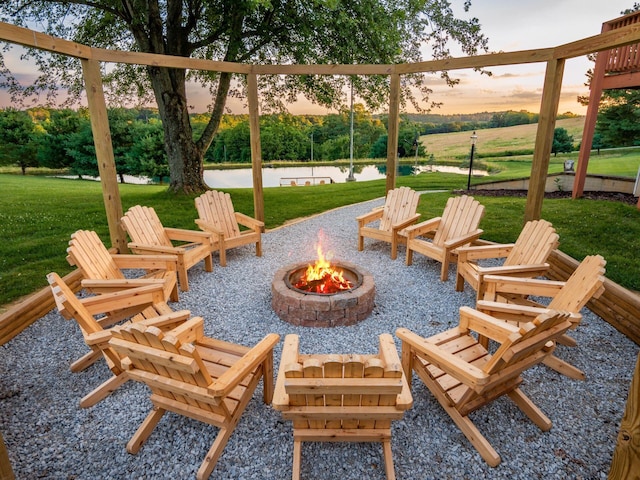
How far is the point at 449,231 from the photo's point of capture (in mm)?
4988

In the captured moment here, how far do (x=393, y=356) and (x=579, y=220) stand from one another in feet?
22.6

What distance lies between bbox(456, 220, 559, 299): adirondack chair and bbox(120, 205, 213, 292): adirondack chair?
128 inches

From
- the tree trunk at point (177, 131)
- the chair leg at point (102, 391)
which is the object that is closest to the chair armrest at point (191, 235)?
the chair leg at point (102, 391)

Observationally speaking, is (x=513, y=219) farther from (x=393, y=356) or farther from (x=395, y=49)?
(x=393, y=356)

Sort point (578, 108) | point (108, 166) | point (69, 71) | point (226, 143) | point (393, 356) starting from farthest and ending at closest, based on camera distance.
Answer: point (226, 143) → point (578, 108) → point (69, 71) → point (108, 166) → point (393, 356)

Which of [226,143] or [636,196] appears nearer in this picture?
[636,196]

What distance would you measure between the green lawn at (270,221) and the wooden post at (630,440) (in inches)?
158

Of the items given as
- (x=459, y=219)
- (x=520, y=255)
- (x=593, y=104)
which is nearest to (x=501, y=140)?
(x=593, y=104)

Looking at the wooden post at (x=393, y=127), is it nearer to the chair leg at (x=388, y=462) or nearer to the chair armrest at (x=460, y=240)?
the chair armrest at (x=460, y=240)

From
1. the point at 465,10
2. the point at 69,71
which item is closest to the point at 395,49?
the point at 465,10

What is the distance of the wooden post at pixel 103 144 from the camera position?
438cm

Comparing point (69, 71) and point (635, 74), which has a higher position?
point (69, 71)

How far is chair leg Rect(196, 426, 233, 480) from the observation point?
2002 millimetres

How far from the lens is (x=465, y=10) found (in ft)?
27.8
